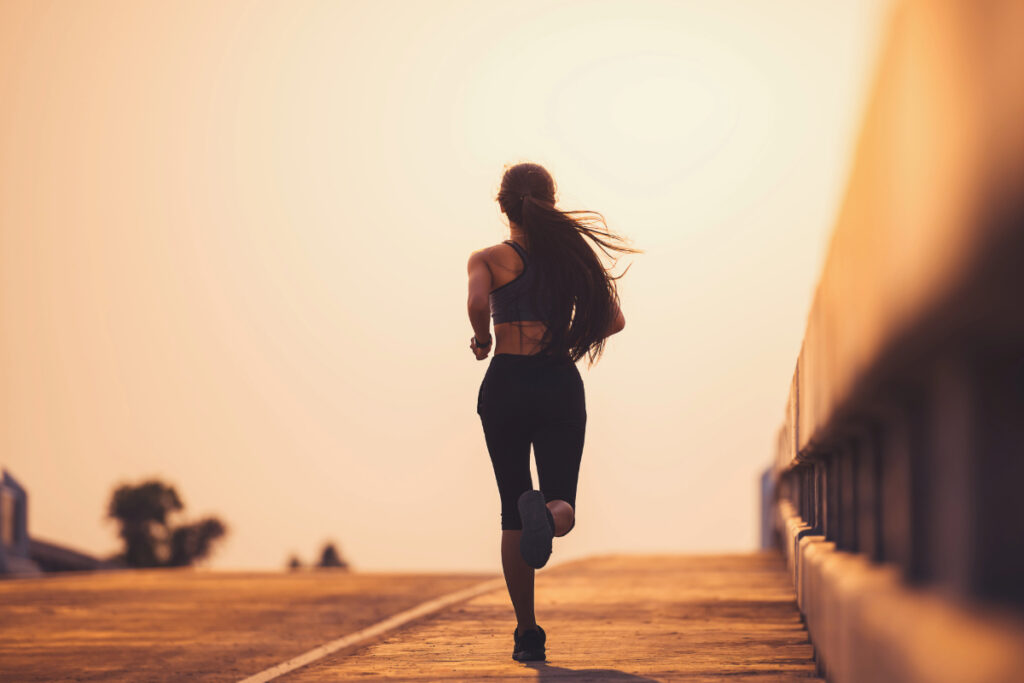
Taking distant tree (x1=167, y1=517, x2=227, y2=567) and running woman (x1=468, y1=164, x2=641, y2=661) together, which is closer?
running woman (x1=468, y1=164, x2=641, y2=661)

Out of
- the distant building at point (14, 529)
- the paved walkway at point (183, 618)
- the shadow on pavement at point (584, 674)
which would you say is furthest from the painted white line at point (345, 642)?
the distant building at point (14, 529)

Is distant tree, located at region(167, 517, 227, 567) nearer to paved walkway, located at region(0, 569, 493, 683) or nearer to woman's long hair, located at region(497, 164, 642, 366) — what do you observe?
paved walkway, located at region(0, 569, 493, 683)

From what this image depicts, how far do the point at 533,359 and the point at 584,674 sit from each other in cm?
128

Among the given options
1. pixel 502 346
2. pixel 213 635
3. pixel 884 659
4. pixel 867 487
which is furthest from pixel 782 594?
pixel 884 659

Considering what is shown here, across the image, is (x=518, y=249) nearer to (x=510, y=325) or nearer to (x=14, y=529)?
(x=510, y=325)

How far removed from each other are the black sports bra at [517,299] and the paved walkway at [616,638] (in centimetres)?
140

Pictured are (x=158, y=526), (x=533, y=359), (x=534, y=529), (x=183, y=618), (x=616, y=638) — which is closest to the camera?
(x=534, y=529)

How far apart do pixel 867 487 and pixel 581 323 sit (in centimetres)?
239

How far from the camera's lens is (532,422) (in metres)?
6.01

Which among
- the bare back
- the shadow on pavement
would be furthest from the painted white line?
the bare back

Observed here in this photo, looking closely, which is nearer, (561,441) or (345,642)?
(561,441)

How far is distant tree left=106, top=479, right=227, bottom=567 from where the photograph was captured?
320ft

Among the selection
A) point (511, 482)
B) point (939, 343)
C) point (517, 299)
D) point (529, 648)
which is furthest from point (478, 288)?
point (939, 343)

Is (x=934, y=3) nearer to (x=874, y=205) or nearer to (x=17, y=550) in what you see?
(x=874, y=205)
